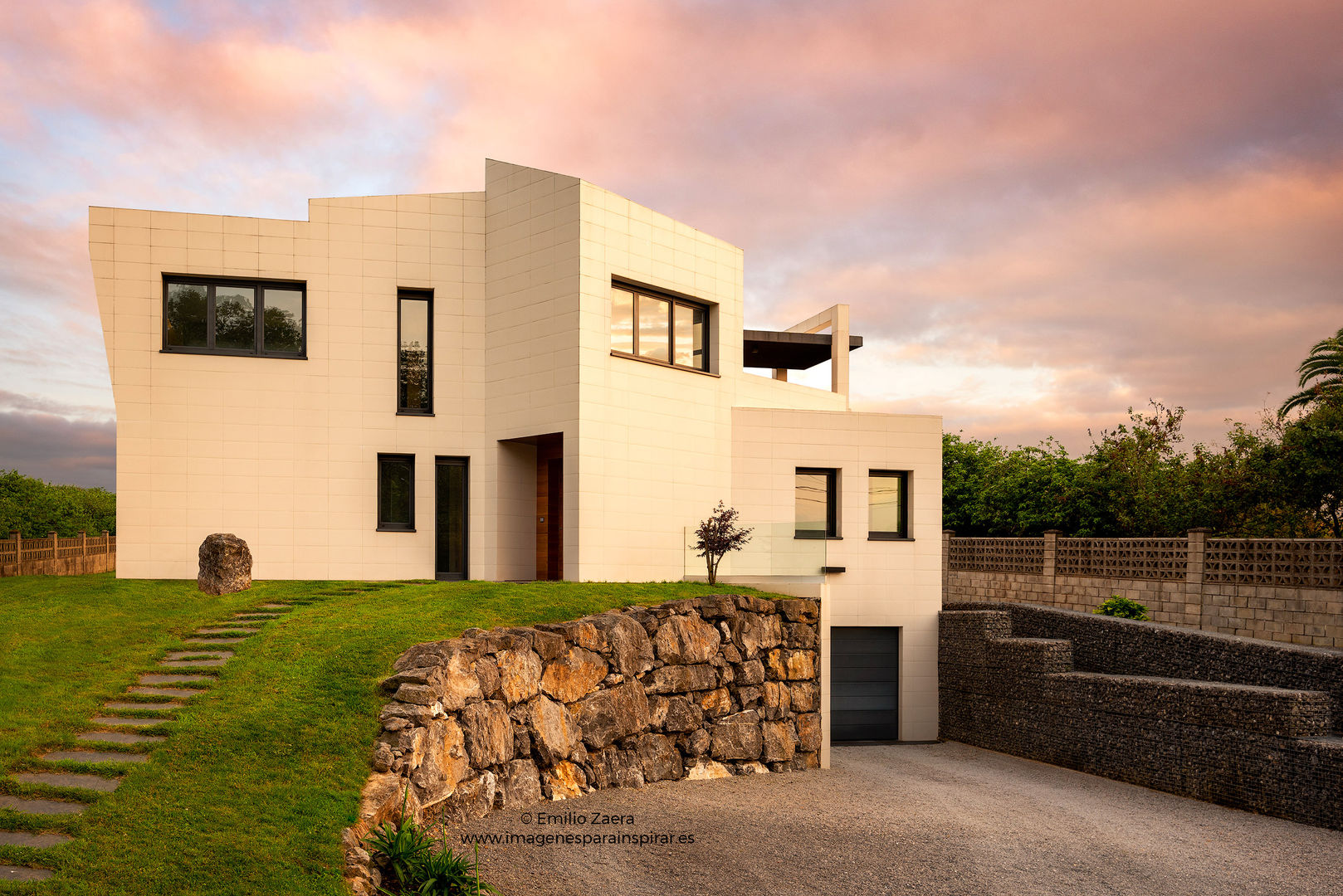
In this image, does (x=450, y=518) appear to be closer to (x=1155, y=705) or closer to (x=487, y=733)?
(x=487, y=733)

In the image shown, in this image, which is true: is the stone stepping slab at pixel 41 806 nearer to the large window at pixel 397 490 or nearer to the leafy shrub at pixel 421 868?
the leafy shrub at pixel 421 868

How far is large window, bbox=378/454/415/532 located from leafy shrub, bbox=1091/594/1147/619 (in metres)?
14.0

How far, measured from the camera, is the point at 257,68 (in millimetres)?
12195

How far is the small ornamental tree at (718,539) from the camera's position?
14.4 metres

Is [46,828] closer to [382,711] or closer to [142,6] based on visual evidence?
[382,711]

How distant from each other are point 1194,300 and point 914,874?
1709 cm

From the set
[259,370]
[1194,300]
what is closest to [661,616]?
[259,370]

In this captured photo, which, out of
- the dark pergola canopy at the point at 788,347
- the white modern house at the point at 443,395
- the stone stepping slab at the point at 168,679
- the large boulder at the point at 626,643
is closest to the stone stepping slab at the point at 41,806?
the stone stepping slab at the point at 168,679

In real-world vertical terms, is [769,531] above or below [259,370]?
below

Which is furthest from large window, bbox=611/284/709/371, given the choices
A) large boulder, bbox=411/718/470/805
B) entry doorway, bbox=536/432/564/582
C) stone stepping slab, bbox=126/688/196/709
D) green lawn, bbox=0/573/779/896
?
stone stepping slab, bbox=126/688/196/709

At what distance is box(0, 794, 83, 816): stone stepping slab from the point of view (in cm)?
620

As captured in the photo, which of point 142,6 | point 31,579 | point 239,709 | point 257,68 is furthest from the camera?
point 31,579

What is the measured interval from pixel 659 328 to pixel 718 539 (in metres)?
4.29

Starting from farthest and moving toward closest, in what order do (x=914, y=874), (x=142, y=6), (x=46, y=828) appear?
(x=142, y=6) < (x=914, y=874) < (x=46, y=828)
